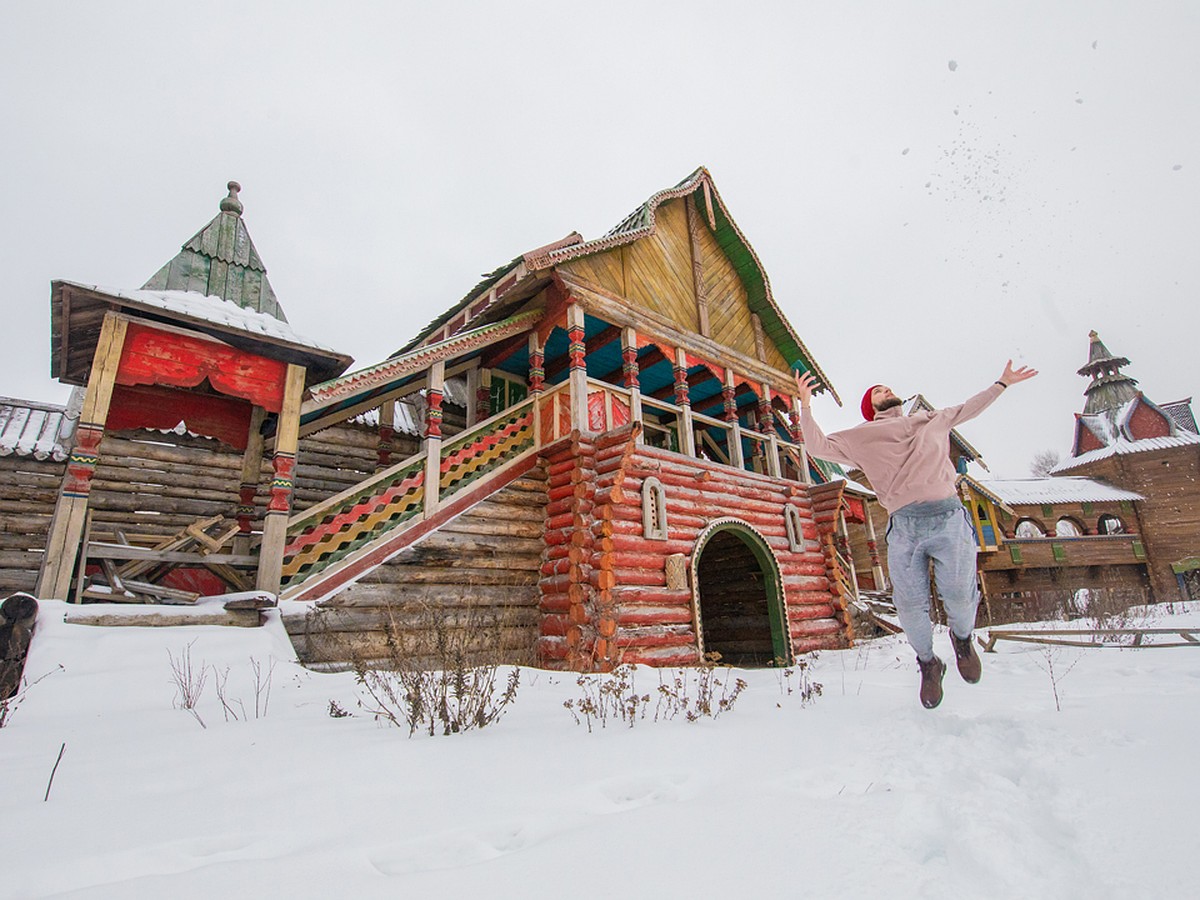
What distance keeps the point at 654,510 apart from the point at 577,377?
2.50 meters

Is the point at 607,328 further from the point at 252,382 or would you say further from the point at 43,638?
the point at 43,638

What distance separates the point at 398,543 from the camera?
809 centimetres

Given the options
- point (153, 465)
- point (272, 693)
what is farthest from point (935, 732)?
point (153, 465)

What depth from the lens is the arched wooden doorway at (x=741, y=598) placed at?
37.4 ft

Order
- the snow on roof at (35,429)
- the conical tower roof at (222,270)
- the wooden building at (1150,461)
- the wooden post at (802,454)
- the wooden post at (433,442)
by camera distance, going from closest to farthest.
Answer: the wooden post at (433,442) → the conical tower roof at (222,270) → the snow on roof at (35,429) → the wooden post at (802,454) → the wooden building at (1150,461)

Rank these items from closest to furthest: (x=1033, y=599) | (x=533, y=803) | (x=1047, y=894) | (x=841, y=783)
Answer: (x=1047, y=894), (x=533, y=803), (x=841, y=783), (x=1033, y=599)

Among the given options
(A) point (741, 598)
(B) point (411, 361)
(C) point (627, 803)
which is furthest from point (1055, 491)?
(C) point (627, 803)

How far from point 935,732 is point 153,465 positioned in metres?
11.6

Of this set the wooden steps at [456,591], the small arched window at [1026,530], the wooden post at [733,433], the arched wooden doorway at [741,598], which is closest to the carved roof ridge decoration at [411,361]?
the wooden steps at [456,591]

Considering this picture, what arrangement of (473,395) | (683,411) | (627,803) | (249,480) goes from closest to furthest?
(627,803), (249,480), (683,411), (473,395)

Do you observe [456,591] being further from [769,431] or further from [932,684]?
[769,431]

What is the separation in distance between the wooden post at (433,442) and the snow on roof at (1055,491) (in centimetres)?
2851

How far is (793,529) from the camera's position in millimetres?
12336

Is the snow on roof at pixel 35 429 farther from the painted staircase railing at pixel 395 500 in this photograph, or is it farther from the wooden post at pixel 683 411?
the wooden post at pixel 683 411
